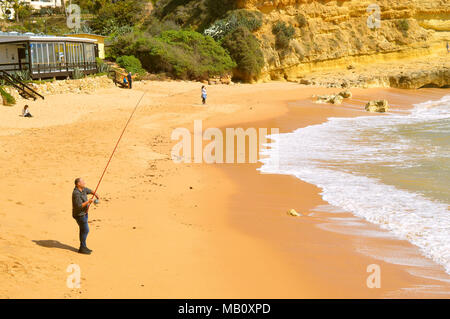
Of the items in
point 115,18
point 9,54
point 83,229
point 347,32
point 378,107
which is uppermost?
point 115,18

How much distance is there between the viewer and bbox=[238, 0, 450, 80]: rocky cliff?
165 ft

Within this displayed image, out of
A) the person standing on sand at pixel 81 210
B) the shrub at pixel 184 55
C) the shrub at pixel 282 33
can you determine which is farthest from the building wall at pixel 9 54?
the person standing on sand at pixel 81 210

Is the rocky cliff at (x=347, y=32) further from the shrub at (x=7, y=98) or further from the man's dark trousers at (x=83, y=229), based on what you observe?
the man's dark trousers at (x=83, y=229)

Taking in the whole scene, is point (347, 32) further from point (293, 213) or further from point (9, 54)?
point (293, 213)

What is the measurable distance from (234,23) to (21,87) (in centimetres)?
2597

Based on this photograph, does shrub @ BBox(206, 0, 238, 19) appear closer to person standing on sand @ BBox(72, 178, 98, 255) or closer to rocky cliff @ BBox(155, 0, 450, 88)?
rocky cliff @ BBox(155, 0, 450, 88)

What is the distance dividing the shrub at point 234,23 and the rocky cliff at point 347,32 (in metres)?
1.02

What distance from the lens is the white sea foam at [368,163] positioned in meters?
9.66

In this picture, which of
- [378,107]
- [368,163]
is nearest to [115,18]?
[378,107]

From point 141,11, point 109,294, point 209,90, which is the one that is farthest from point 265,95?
point 141,11

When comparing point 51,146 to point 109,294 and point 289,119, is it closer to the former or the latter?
point 109,294

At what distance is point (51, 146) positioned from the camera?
16188 millimetres

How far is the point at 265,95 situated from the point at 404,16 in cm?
2743

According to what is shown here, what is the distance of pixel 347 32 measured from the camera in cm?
5362
